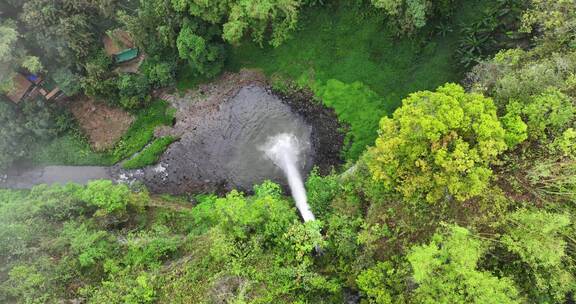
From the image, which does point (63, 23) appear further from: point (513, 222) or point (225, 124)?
point (513, 222)

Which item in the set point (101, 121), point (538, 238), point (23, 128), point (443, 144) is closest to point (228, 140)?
point (101, 121)

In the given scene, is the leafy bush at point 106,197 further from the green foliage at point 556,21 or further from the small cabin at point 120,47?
the green foliage at point 556,21

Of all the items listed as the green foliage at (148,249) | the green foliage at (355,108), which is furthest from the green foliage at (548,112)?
the green foliage at (148,249)

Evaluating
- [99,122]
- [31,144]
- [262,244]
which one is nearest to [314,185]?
[262,244]

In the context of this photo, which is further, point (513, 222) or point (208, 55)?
point (208, 55)

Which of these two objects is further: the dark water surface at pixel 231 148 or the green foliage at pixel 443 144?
the dark water surface at pixel 231 148

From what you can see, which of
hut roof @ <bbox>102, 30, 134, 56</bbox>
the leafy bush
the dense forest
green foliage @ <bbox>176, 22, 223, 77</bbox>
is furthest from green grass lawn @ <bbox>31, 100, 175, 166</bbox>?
the leafy bush
